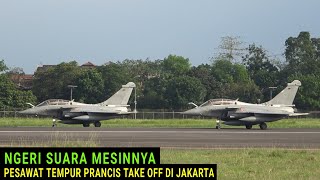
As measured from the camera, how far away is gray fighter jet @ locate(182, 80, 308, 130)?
46.1 metres

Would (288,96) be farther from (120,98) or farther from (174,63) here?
(174,63)

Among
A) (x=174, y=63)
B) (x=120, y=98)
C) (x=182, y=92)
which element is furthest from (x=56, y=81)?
(x=120, y=98)

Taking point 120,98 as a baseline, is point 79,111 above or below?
below

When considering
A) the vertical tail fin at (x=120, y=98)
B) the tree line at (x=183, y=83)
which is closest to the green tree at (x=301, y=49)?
the tree line at (x=183, y=83)

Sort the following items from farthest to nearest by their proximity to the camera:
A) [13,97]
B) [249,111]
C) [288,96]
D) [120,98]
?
[13,97], [120,98], [288,96], [249,111]

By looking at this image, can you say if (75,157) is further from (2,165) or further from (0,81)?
(0,81)

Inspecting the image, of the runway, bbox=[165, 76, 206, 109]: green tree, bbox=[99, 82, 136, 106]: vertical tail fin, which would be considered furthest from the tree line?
the runway

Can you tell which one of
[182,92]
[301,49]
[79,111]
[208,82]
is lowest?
[79,111]

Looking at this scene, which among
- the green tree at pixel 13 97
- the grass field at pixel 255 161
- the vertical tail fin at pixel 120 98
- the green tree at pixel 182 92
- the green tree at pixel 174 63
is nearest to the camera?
the grass field at pixel 255 161

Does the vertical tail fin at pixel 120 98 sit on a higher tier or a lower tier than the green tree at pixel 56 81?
lower

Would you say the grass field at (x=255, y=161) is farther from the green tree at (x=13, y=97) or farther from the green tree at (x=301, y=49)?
the green tree at (x=301, y=49)

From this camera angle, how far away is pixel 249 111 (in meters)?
46.2

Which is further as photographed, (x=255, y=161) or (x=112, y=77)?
(x=112, y=77)

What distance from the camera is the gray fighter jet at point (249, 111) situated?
46094 mm
